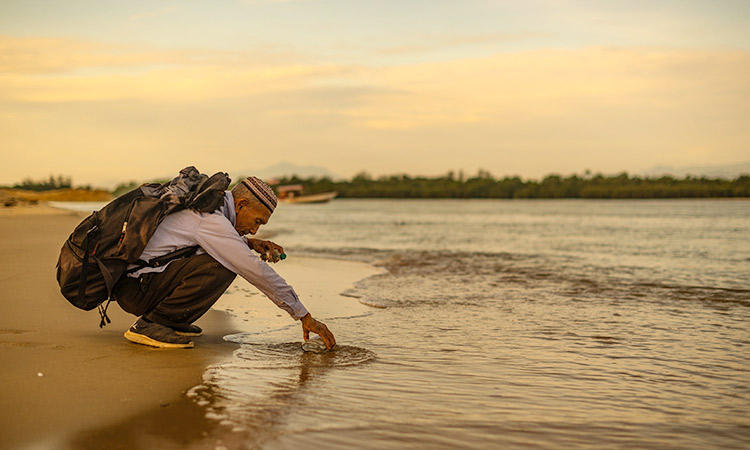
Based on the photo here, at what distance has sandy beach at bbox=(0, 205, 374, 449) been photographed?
2721mm

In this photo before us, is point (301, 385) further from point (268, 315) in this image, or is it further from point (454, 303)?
point (454, 303)

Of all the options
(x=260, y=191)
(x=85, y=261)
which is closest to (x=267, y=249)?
(x=260, y=191)

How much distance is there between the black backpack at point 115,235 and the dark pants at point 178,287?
18 centimetres

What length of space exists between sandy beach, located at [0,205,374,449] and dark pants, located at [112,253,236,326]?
0.94 ft

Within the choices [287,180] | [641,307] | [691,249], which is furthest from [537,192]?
[641,307]

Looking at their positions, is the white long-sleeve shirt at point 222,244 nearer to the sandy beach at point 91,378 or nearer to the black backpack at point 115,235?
the black backpack at point 115,235

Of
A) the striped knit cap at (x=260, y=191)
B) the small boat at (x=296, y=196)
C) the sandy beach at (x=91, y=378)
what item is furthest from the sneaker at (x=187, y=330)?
the small boat at (x=296, y=196)

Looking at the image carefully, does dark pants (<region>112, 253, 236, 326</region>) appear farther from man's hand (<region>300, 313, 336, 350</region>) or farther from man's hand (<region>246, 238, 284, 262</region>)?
man's hand (<region>300, 313, 336, 350</region>)

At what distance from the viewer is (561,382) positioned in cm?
383

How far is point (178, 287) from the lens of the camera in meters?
4.20

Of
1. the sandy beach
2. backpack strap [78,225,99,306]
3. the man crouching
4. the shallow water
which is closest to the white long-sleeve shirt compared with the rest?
the man crouching

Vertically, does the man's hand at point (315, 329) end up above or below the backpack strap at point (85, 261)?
below

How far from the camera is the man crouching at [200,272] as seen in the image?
3.92m

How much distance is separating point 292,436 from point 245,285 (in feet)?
17.4
